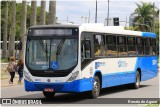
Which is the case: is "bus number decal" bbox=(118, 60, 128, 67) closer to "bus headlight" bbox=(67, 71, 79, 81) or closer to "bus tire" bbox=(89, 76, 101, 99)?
"bus tire" bbox=(89, 76, 101, 99)

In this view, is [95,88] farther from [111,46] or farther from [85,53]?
[111,46]

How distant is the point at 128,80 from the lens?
2453 centimetres

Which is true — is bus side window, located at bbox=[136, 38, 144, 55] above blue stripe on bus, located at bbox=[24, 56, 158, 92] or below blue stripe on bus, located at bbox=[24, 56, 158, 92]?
above

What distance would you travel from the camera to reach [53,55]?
61.9 feet

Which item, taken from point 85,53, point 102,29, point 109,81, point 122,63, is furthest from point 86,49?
point 122,63

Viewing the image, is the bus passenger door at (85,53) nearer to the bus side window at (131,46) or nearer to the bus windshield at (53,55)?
the bus windshield at (53,55)

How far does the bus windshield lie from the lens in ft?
61.5

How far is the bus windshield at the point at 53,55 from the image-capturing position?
1875 cm

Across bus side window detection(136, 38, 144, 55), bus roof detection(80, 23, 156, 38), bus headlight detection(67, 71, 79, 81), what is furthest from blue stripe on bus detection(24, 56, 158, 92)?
bus roof detection(80, 23, 156, 38)

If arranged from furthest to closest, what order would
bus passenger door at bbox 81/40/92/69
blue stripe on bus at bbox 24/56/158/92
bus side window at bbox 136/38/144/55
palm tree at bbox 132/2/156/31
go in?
palm tree at bbox 132/2/156/31 < bus side window at bbox 136/38/144/55 < bus passenger door at bbox 81/40/92/69 < blue stripe on bus at bbox 24/56/158/92

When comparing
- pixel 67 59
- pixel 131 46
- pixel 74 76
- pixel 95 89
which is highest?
pixel 131 46

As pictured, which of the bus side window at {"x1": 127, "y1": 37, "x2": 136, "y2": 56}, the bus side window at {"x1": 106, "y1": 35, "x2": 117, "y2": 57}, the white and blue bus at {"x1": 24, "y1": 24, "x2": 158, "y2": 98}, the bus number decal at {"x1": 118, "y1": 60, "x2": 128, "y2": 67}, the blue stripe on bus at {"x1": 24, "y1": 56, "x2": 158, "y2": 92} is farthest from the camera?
the bus side window at {"x1": 127, "y1": 37, "x2": 136, "y2": 56}

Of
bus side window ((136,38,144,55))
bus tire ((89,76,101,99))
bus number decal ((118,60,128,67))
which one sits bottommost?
bus tire ((89,76,101,99))

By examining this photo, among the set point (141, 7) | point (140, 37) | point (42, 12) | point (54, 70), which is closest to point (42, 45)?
point (54, 70)
